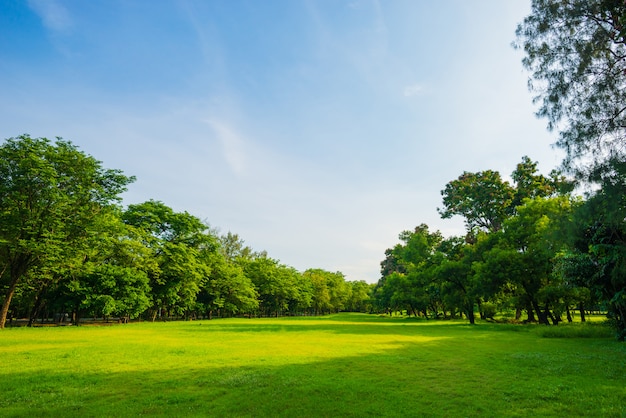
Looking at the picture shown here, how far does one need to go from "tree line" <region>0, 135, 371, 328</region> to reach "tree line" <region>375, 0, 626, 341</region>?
3736cm

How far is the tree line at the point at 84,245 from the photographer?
1207 inches

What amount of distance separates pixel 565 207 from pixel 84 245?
46634 millimetres

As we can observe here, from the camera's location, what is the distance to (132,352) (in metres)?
16.6

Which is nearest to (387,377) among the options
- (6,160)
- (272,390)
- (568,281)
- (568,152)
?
(272,390)

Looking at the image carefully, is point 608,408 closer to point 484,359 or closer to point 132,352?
point 484,359

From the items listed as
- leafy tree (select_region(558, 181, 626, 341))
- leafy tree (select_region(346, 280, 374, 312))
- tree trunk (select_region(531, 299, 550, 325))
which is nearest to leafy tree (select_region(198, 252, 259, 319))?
tree trunk (select_region(531, 299, 550, 325))

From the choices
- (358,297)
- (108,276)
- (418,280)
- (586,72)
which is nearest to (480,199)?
(418,280)

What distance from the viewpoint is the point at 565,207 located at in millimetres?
30094

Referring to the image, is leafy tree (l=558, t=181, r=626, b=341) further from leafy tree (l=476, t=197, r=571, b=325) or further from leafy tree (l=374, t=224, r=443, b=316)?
leafy tree (l=374, t=224, r=443, b=316)

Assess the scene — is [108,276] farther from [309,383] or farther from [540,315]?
[540,315]

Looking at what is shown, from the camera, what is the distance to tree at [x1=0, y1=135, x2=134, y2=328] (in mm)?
30141

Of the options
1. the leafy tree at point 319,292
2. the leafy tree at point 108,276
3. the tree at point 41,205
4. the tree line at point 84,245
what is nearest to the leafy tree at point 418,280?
the leafy tree at point 319,292

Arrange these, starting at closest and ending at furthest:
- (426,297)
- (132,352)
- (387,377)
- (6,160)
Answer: (387,377) → (132,352) → (6,160) → (426,297)

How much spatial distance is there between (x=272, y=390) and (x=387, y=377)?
4.16 m
